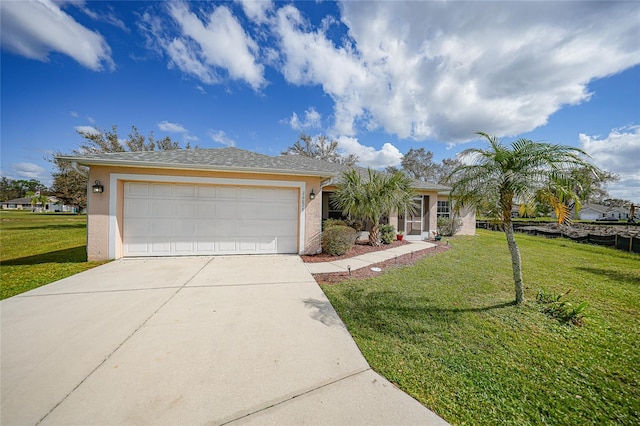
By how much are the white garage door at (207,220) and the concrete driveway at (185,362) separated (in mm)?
2760

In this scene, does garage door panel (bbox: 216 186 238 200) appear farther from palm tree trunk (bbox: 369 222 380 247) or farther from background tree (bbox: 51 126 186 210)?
background tree (bbox: 51 126 186 210)

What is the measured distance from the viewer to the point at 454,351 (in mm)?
2709

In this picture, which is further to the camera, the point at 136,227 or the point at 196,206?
the point at 196,206

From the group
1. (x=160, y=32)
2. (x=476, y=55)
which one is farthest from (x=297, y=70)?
(x=476, y=55)

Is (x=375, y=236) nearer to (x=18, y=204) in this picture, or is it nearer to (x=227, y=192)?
(x=227, y=192)

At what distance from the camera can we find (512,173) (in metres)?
3.77

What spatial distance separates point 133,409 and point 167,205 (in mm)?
6466

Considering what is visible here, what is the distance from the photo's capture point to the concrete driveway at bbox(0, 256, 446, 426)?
1.89 metres

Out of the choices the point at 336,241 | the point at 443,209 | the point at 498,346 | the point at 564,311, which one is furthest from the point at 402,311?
the point at 443,209

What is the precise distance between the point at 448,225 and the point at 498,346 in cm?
1149

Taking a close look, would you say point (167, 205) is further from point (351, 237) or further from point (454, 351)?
point (454, 351)

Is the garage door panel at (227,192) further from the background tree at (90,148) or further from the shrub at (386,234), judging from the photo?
the background tree at (90,148)

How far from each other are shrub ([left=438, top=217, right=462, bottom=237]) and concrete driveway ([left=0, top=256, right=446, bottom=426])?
11058 millimetres

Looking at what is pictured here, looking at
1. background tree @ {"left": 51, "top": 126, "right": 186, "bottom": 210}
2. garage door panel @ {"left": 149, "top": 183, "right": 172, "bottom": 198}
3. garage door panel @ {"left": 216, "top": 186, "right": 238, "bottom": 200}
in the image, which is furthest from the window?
background tree @ {"left": 51, "top": 126, "right": 186, "bottom": 210}
